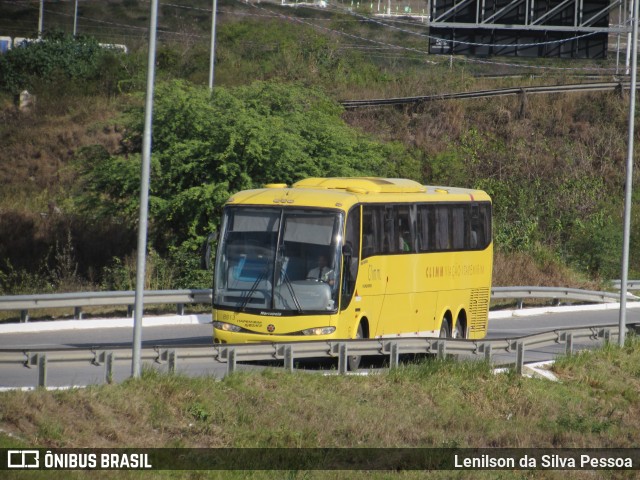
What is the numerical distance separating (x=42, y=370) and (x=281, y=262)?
5962mm

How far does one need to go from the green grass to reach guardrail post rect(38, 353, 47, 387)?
21.5 inches

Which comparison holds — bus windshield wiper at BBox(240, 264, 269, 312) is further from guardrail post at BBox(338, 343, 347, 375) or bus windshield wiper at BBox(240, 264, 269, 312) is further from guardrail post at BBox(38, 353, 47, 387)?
guardrail post at BBox(38, 353, 47, 387)

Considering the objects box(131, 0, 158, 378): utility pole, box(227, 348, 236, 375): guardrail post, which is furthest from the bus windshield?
box(131, 0, 158, 378): utility pole

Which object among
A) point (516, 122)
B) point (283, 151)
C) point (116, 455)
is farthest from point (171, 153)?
point (516, 122)

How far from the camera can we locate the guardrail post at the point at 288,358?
16516mm

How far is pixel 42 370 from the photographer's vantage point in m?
13.5

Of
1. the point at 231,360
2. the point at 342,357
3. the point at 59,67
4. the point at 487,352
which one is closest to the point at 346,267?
the point at 342,357

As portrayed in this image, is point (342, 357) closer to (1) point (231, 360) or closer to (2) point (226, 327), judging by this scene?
(1) point (231, 360)

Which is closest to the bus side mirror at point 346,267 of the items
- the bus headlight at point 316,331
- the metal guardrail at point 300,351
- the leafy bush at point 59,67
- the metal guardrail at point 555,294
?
the bus headlight at point 316,331

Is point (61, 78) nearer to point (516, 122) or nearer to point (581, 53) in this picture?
point (516, 122)

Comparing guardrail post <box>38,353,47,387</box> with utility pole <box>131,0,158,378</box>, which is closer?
guardrail post <box>38,353,47,387</box>

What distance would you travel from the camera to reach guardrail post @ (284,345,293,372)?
16.5 meters

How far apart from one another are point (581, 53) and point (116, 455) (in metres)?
21.1

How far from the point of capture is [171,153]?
1196 inches
